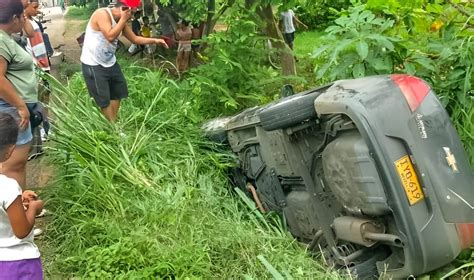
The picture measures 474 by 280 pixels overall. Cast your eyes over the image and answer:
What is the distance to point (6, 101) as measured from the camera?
12.8 ft

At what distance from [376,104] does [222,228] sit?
1.35 metres

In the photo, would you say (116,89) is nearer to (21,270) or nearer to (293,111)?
(293,111)

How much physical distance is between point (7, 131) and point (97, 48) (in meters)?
3.01

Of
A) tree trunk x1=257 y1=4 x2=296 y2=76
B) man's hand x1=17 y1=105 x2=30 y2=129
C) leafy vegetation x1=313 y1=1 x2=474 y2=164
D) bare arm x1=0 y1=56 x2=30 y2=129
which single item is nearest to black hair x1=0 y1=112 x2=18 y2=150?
bare arm x1=0 y1=56 x2=30 y2=129

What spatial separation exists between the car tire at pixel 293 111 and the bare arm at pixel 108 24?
2.20m

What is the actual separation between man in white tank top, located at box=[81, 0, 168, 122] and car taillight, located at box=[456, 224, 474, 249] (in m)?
3.27

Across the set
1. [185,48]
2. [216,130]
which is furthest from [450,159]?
[185,48]

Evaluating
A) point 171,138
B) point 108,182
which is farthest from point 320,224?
point 171,138

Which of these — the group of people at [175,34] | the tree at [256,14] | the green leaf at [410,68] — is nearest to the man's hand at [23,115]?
the green leaf at [410,68]

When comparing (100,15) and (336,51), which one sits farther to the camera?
(100,15)

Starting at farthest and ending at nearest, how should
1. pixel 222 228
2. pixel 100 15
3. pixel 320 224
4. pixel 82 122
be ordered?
pixel 100 15
pixel 82 122
pixel 222 228
pixel 320 224

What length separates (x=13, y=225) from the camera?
102 inches

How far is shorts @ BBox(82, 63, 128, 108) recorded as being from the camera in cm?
559

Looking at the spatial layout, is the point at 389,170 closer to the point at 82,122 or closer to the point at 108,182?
the point at 108,182
